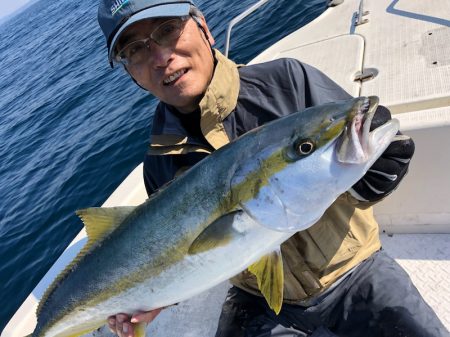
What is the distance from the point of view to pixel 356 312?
9.08 feet

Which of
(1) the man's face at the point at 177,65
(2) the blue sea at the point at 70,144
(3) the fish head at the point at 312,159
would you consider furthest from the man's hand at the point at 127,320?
(2) the blue sea at the point at 70,144

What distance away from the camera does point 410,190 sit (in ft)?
11.3

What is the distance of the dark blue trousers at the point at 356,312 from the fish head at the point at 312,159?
115 cm

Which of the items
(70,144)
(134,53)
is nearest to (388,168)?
(134,53)

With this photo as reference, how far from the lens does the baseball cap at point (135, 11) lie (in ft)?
8.11

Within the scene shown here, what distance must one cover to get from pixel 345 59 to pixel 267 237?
3.25 metres

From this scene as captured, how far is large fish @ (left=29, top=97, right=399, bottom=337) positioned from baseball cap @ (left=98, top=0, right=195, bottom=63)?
101 centimetres

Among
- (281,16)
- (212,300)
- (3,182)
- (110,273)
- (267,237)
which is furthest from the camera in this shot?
(3,182)

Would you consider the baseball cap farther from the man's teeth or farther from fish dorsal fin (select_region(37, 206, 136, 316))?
fish dorsal fin (select_region(37, 206, 136, 316))

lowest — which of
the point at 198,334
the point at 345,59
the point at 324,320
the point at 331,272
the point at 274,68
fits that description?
the point at 198,334

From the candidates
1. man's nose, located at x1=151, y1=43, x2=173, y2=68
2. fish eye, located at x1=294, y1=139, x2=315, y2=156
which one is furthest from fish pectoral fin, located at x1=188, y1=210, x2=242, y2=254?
man's nose, located at x1=151, y1=43, x2=173, y2=68

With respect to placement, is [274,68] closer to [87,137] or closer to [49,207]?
[49,207]

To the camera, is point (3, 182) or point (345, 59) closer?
point (345, 59)

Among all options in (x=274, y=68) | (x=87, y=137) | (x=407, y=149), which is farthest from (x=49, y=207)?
(x=407, y=149)
